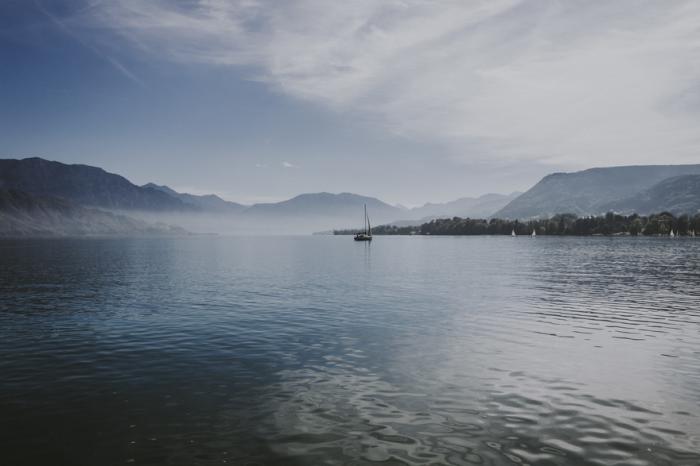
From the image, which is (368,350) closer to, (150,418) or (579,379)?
(579,379)

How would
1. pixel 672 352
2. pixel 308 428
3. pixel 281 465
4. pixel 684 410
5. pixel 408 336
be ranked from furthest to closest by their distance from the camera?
pixel 408 336
pixel 672 352
pixel 684 410
pixel 308 428
pixel 281 465

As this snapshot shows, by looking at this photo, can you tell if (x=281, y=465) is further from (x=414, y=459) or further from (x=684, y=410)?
(x=684, y=410)

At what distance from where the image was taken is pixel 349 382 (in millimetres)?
22375

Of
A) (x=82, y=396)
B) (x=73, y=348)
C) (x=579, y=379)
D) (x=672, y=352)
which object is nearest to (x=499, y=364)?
(x=579, y=379)

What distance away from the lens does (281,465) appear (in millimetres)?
14156

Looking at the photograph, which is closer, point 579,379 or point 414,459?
point 414,459

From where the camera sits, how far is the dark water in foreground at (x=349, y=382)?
15.4 metres

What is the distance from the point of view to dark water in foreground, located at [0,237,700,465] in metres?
15.4

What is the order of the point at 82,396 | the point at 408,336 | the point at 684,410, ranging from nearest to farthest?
the point at 684,410 → the point at 82,396 → the point at 408,336

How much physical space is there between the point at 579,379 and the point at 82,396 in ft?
83.0

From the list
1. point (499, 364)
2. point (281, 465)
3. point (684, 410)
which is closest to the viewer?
point (281, 465)

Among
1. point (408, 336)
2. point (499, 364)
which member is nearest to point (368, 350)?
point (408, 336)

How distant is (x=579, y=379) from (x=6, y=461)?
25520 mm

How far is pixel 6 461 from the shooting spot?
47.4 ft
